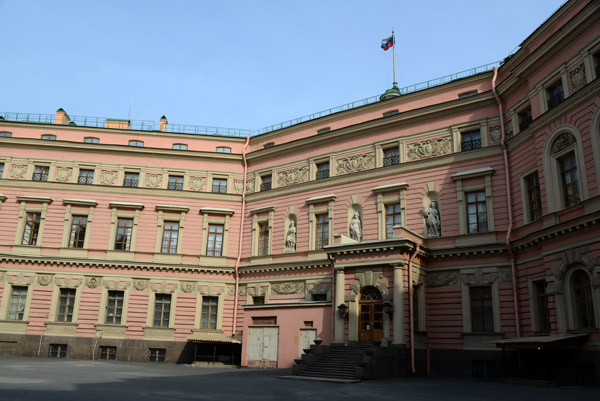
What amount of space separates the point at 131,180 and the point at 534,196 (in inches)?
974

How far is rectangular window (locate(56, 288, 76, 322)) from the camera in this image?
104 ft

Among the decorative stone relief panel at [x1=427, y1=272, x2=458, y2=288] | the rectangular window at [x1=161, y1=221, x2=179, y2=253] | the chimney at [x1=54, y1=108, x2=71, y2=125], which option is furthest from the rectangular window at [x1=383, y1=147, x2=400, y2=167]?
the chimney at [x1=54, y1=108, x2=71, y2=125]

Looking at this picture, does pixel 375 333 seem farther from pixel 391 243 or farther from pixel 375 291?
pixel 391 243

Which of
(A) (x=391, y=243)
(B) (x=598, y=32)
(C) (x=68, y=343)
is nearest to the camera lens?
(B) (x=598, y=32)

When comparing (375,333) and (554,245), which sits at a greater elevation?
(554,245)

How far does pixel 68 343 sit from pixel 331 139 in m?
20.1

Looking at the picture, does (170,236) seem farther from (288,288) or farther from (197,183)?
(288,288)

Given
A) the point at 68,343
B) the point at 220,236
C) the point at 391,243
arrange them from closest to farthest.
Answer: the point at 391,243
the point at 68,343
the point at 220,236

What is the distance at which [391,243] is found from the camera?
2370 cm

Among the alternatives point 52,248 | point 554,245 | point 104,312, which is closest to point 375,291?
point 554,245

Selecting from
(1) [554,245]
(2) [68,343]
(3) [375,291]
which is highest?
(1) [554,245]

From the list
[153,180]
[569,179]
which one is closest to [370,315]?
[569,179]

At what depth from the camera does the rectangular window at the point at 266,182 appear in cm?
3450

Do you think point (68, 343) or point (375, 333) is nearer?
point (375, 333)
